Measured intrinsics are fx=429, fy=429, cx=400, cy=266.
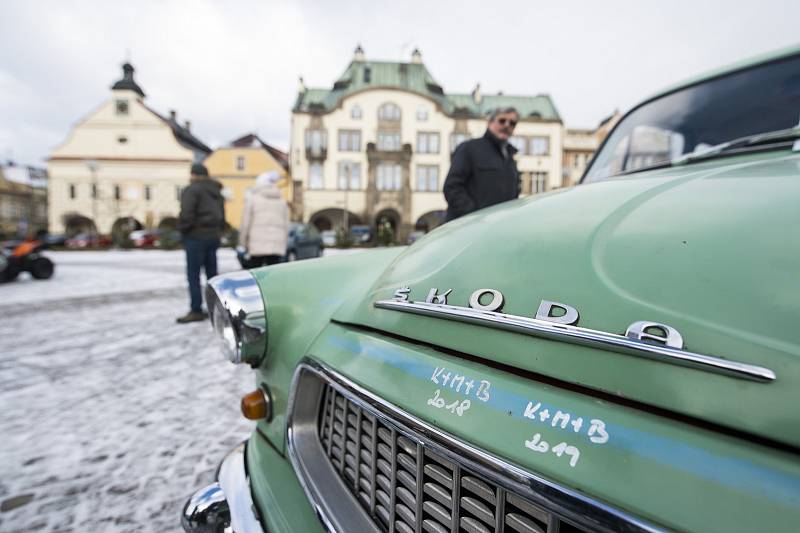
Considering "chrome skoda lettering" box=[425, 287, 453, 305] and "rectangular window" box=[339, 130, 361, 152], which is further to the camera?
"rectangular window" box=[339, 130, 361, 152]

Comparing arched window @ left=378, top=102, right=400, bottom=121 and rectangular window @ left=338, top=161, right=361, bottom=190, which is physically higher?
arched window @ left=378, top=102, right=400, bottom=121

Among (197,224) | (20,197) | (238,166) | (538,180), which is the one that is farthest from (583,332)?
(20,197)

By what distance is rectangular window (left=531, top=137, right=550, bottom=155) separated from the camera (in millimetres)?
28922

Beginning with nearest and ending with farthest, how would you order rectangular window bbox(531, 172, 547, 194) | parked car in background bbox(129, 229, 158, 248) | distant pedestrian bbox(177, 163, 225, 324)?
1. distant pedestrian bbox(177, 163, 225, 324)
2. parked car in background bbox(129, 229, 158, 248)
3. rectangular window bbox(531, 172, 547, 194)

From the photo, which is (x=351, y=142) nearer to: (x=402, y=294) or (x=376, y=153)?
(x=376, y=153)

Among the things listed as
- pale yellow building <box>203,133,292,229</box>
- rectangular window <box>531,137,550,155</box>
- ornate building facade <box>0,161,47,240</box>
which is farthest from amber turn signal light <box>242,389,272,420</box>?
ornate building facade <box>0,161,47,240</box>

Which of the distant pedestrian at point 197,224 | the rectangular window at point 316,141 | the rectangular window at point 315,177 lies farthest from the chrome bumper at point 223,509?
the rectangular window at point 316,141

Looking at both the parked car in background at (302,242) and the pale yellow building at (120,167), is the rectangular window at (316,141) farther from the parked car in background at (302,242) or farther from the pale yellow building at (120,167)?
the parked car in background at (302,242)

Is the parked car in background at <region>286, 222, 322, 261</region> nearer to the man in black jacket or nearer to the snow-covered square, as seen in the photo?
the snow-covered square

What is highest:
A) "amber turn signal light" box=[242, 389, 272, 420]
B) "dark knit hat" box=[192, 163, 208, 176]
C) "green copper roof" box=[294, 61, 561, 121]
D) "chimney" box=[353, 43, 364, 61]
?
"chimney" box=[353, 43, 364, 61]

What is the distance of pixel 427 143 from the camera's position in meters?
28.1

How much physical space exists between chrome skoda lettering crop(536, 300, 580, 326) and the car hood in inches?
0.4

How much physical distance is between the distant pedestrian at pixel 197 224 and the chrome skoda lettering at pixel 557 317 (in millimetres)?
3855

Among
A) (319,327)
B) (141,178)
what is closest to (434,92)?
(141,178)
